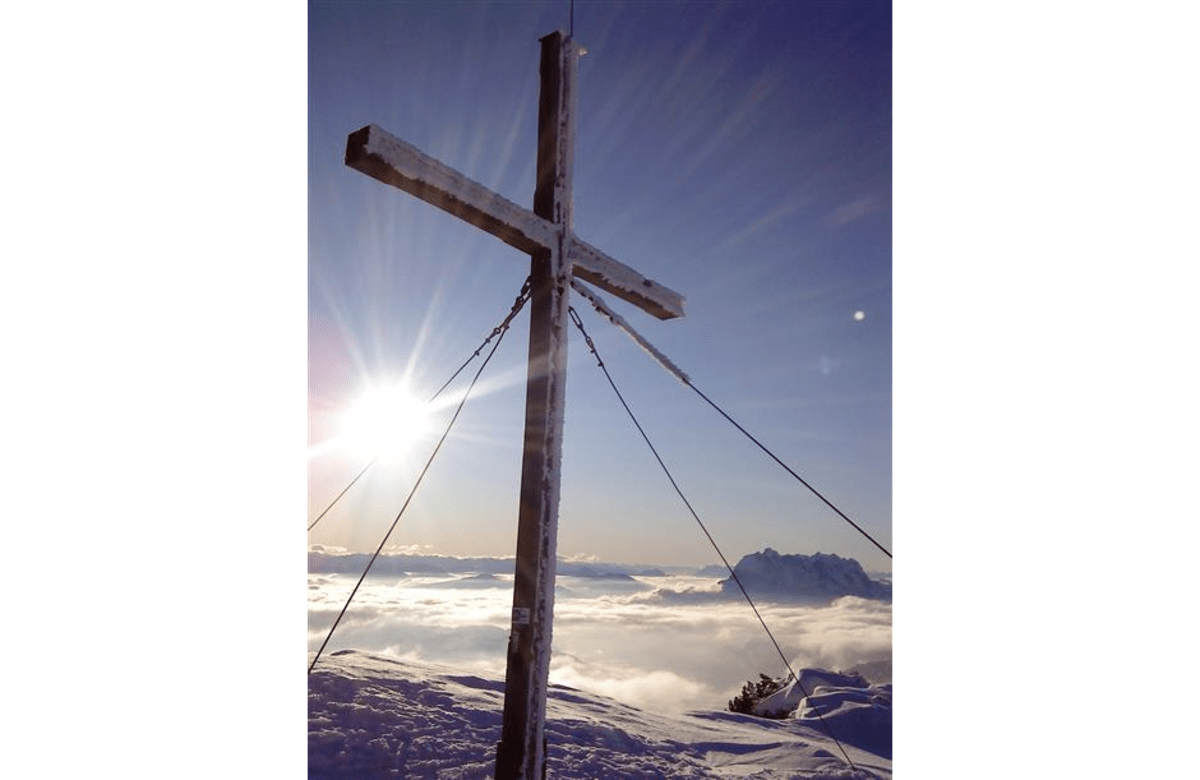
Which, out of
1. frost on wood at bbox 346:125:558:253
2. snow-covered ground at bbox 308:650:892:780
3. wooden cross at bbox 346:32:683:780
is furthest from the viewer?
snow-covered ground at bbox 308:650:892:780

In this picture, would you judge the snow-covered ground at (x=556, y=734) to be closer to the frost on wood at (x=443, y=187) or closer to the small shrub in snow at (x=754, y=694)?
the small shrub in snow at (x=754, y=694)

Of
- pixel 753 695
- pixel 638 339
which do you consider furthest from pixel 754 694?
pixel 638 339

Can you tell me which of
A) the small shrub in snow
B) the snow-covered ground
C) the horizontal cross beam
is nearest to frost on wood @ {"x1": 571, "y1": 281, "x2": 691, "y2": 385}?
the horizontal cross beam

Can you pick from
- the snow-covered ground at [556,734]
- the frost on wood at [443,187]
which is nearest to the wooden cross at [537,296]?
the frost on wood at [443,187]

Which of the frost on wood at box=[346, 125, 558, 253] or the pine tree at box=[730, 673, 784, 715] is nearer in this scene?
the frost on wood at box=[346, 125, 558, 253]

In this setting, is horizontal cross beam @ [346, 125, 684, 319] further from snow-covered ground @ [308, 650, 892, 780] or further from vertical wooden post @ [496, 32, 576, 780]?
snow-covered ground @ [308, 650, 892, 780]
